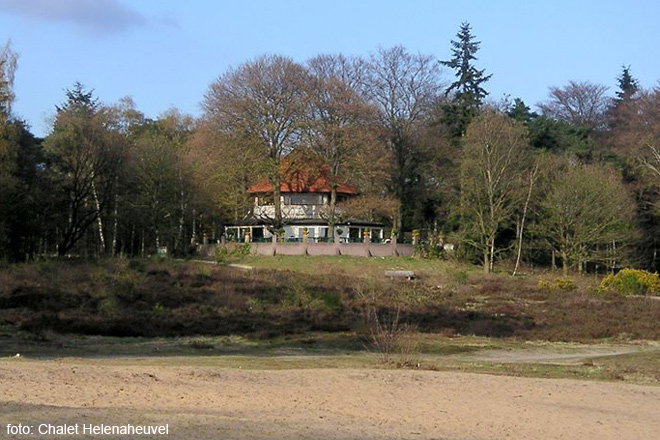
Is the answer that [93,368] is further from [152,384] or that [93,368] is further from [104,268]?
[104,268]

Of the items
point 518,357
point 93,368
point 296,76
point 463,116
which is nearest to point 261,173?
point 296,76

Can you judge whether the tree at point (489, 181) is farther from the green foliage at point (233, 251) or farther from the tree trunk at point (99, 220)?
the tree trunk at point (99, 220)

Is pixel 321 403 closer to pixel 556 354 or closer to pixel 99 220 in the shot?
pixel 556 354

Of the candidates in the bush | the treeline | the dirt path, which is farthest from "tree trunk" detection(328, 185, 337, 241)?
the dirt path

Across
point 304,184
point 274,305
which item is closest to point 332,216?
point 304,184

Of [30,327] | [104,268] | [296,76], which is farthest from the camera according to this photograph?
[296,76]

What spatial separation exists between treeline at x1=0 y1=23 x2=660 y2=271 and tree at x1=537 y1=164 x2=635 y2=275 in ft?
0.34

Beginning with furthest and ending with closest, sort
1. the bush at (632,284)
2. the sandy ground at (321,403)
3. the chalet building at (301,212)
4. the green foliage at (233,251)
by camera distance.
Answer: the chalet building at (301,212)
the green foliage at (233,251)
the bush at (632,284)
the sandy ground at (321,403)

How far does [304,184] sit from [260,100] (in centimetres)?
1091

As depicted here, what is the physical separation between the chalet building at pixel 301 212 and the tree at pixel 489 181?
11.2m

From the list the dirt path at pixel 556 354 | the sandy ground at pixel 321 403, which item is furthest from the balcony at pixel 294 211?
the sandy ground at pixel 321 403

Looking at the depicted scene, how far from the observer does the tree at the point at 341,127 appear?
219 ft

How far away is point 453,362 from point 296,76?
150ft

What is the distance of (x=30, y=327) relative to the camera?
96.9 ft
